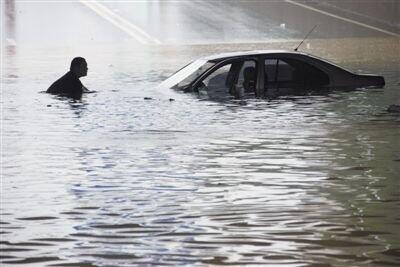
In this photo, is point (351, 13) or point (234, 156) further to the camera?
point (351, 13)

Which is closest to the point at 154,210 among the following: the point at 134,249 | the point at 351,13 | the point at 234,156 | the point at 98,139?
the point at 134,249

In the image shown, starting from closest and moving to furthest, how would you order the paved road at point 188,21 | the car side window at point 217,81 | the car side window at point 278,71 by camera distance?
the car side window at point 278,71 → the car side window at point 217,81 → the paved road at point 188,21

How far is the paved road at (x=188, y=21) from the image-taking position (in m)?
37.7

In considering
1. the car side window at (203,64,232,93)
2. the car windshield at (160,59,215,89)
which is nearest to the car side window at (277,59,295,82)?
the car side window at (203,64,232,93)

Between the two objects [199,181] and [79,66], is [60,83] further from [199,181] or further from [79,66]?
[199,181]

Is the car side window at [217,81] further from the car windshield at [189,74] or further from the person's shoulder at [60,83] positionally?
the person's shoulder at [60,83]

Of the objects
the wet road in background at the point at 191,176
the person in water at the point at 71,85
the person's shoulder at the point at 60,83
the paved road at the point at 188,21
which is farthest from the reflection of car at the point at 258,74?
the paved road at the point at 188,21

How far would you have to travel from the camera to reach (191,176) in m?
11.1

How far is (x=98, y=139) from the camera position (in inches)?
559

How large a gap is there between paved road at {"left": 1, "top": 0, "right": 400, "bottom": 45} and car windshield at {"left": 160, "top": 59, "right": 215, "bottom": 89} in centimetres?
1569

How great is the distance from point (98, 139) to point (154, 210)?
506cm

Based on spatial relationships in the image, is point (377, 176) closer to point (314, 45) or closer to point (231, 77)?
point (231, 77)

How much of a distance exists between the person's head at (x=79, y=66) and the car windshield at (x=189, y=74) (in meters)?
1.89

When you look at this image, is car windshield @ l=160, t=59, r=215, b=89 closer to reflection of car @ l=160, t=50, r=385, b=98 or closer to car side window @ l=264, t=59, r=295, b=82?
reflection of car @ l=160, t=50, r=385, b=98
